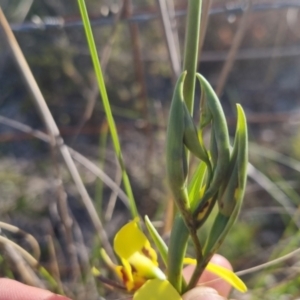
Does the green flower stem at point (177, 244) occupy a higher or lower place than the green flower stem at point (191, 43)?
lower

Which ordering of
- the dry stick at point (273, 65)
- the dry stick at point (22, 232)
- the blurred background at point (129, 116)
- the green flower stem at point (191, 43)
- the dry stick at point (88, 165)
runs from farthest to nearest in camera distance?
1. the dry stick at point (273, 65)
2. the blurred background at point (129, 116)
3. the dry stick at point (88, 165)
4. the dry stick at point (22, 232)
5. the green flower stem at point (191, 43)

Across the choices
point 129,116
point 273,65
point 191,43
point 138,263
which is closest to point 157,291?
point 138,263

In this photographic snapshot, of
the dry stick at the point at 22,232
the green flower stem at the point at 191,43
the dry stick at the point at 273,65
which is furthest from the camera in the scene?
the dry stick at the point at 273,65

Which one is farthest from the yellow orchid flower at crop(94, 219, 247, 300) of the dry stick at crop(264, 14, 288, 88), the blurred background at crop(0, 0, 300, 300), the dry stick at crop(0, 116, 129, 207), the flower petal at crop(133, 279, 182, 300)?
the dry stick at crop(264, 14, 288, 88)

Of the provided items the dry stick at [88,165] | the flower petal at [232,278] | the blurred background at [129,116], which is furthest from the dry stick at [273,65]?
the flower petal at [232,278]

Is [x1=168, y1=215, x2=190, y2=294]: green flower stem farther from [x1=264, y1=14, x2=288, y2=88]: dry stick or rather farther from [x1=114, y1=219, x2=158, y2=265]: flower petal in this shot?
[x1=264, y1=14, x2=288, y2=88]: dry stick

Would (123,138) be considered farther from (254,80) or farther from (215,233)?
(215,233)

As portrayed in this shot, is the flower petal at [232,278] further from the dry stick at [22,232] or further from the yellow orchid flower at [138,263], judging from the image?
the dry stick at [22,232]

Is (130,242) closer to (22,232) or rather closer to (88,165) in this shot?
(22,232)

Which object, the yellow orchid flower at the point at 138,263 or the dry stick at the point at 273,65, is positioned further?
the dry stick at the point at 273,65
